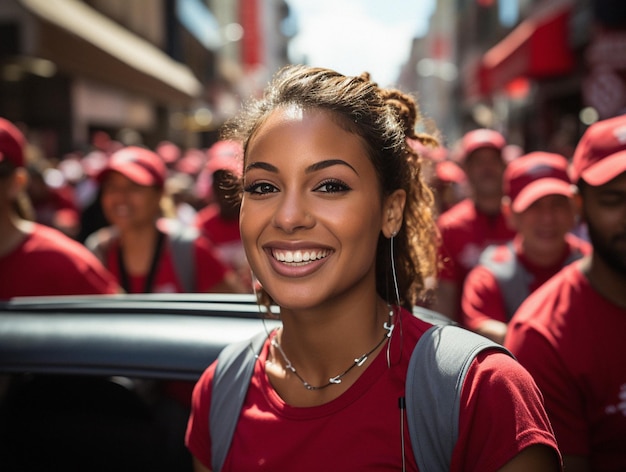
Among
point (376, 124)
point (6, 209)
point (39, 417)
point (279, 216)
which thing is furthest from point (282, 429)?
point (6, 209)

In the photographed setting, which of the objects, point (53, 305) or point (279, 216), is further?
point (53, 305)

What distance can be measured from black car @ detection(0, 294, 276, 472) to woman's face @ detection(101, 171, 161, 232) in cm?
226

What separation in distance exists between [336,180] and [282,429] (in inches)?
23.8

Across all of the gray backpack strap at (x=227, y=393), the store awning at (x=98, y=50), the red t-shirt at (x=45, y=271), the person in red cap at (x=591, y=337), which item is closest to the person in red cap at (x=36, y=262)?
the red t-shirt at (x=45, y=271)

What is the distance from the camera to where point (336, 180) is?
5.71ft

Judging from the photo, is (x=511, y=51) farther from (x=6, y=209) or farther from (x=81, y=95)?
(x=6, y=209)

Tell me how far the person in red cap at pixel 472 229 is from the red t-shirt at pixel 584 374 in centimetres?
215

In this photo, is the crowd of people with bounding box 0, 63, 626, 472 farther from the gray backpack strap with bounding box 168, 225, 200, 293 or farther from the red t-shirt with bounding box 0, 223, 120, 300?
the gray backpack strap with bounding box 168, 225, 200, 293

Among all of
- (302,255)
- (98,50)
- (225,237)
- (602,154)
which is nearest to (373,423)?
(302,255)

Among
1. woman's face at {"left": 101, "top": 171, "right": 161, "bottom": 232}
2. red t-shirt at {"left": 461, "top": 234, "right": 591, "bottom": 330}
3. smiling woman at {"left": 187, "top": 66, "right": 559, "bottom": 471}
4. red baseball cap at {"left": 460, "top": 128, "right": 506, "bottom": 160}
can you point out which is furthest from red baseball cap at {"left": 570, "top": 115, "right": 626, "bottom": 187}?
red baseball cap at {"left": 460, "top": 128, "right": 506, "bottom": 160}

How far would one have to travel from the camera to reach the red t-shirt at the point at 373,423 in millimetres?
1505

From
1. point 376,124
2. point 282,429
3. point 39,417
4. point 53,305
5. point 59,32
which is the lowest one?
point 39,417

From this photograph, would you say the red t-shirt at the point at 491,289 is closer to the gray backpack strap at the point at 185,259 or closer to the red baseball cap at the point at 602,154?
the red baseball cap at the point at 602,154

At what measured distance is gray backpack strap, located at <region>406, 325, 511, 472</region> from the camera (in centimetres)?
154
